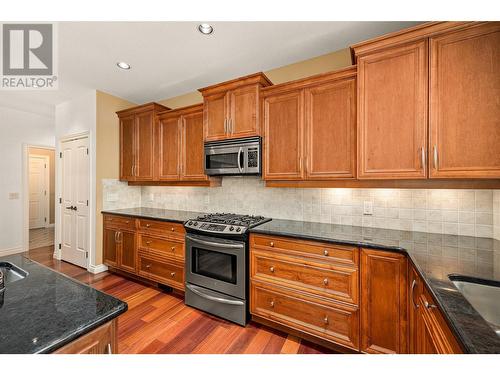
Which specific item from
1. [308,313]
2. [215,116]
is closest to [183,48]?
[215,116]

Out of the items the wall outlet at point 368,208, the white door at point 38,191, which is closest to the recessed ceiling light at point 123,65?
the wall outlet at point 368,208

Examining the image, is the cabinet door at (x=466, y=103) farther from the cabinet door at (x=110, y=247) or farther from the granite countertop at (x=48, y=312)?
the cabinet door at (x=110, y=247)

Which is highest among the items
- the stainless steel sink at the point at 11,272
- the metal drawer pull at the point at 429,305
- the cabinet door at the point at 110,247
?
the stainless steel sink at the point at 11,272

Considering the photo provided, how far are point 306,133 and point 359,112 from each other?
18.5 inches

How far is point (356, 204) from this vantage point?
2.15 metres

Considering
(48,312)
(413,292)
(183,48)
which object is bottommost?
(413,292)

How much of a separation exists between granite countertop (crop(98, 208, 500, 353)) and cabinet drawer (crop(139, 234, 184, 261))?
1033mm

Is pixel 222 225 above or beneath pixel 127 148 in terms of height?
beneath

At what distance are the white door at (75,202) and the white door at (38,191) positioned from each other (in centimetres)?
349

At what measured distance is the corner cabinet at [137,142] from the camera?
3133 mm

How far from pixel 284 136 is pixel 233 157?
1.96 feet

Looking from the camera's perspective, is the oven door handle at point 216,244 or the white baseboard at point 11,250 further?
the white baseboard at point 11,250

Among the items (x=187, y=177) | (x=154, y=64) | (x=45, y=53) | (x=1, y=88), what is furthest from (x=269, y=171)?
(x=1, y=88)

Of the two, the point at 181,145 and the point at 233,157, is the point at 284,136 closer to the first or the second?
the point at 233,157
